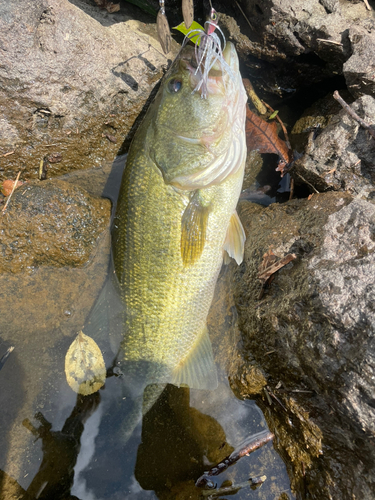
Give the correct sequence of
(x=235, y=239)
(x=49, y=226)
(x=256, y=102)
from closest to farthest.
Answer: (x=235, y=239) < (x=49, y=226) < (x=256, y=102)

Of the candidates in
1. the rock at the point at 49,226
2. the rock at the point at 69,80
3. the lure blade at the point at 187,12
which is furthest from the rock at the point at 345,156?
the rock at the point at 49,226

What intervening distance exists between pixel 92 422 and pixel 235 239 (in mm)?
2105

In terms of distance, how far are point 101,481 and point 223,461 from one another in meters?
1.06

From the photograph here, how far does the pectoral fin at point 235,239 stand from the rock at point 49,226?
4.17 feet

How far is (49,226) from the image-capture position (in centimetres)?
291

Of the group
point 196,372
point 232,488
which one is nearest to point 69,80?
point 196,372

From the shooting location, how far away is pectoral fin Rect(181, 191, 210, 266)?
8.29 ft

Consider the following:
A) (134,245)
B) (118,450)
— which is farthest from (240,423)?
(134,245)

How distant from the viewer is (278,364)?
8.37 ft

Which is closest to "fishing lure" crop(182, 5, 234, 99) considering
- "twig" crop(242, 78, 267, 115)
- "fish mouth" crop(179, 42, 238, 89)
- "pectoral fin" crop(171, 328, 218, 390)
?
"fish mouth" crop(179, 42, 238, 89)

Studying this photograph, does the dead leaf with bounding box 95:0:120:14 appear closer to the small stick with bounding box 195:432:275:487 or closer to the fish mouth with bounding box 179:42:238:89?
the fish mouth with bounding box 179:42:238:89

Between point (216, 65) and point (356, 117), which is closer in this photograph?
point (216, 65)

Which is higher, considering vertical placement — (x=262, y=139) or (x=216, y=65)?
(x=216, y=65)

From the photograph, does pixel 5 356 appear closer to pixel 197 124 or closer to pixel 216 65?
pixel 197 124
